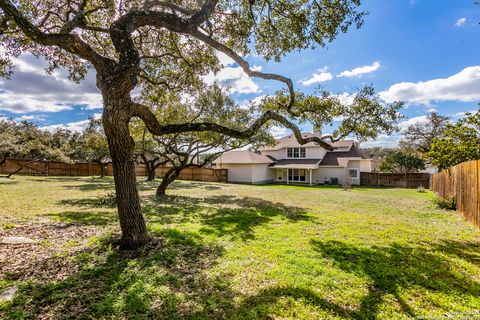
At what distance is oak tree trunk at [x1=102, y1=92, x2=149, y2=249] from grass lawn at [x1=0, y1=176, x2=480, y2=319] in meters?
0.38

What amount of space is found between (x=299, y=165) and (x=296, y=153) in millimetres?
3397

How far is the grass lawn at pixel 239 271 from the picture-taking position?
9.61ft

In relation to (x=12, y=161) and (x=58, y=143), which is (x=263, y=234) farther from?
(x=58, y=143)

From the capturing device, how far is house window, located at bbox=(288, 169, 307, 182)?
2804 cm

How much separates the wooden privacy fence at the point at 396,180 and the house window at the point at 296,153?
6.87 meters

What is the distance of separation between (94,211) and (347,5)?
10.1 m

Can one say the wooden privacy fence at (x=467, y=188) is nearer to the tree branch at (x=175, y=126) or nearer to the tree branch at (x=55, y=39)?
the tree branch at (x=175, y=126)

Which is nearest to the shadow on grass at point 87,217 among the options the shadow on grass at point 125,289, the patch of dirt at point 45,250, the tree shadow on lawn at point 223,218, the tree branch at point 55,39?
the patch of dirt at point 45,250

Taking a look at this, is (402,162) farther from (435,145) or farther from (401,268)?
(401,268)

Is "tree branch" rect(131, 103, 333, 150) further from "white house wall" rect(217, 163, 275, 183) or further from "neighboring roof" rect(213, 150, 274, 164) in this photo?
"white house wall" rect(217, 163, 275, 183)

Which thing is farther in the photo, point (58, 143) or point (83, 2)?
point (58, 143)

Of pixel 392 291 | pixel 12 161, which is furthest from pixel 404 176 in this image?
pixel 12 161

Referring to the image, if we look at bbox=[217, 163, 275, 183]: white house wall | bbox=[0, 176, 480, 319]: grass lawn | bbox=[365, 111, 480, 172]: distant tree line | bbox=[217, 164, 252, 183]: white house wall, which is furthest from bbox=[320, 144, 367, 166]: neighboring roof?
bbox=[0, 176, 480, 319]: grass lawn

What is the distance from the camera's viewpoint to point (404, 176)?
993 inches
